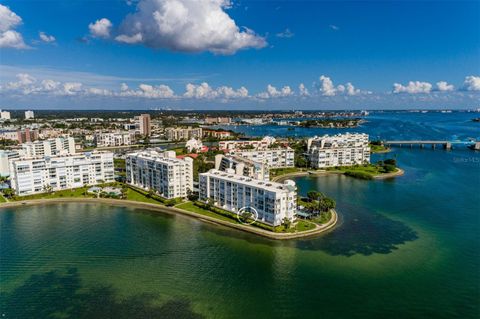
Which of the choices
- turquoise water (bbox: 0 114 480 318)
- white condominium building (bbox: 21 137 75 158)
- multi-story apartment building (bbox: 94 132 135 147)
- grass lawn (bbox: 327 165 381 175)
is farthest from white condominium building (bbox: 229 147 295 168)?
multi-story apartment building (bbox: 94 132 135 147)

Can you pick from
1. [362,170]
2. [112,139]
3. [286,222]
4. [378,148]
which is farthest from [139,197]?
[378,148]

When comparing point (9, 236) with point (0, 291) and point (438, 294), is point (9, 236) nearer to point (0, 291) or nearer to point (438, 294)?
point (0, 291)

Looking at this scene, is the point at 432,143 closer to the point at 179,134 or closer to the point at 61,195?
the point at 179,134

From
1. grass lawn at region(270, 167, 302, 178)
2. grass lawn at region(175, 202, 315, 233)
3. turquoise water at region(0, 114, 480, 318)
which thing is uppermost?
grass lawn at region(270, 167, 302, 178)

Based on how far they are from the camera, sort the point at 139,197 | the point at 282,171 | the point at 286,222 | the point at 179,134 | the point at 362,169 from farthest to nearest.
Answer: the point at 179,134 → the point at 362,169 → the point at 282,171 → the point at 139,197 → the point at 286,222

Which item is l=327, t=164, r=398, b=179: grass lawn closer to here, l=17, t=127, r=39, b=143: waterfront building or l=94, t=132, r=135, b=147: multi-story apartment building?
l=94, t=132, r=135, b=147: multi-story apartment building

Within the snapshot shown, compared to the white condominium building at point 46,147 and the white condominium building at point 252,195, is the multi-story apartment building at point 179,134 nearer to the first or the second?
the white condominium building at point 46,147
